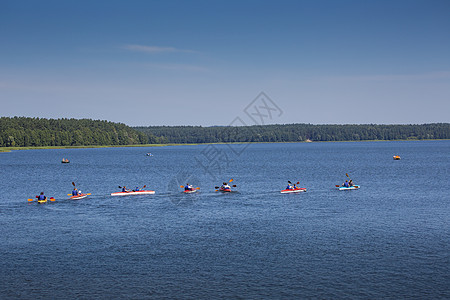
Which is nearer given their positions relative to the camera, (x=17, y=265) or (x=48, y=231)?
(x=17, y=265)

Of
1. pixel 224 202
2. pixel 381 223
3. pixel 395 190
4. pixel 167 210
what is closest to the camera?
pixel 381 223

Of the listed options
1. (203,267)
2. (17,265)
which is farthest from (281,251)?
(17,265)

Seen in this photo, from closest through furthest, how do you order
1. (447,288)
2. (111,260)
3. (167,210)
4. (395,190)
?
(447,288), (111,260), (167,210), (395,190)

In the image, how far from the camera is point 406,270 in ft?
116

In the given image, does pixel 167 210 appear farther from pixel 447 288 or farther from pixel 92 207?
pixel 447 288

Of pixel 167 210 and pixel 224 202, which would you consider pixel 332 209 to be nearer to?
pixel 224 202

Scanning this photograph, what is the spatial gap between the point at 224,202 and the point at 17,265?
3762 centimetres

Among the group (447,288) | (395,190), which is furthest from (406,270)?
(395,190)

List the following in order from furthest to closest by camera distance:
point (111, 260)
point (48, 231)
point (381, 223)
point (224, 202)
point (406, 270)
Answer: point (224, 202) < point (381, 223) < point (48, 231) < point (111, 260) < point (406, 270)

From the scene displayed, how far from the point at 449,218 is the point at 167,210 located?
1494 inches

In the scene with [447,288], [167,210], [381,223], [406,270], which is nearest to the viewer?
[447,288]

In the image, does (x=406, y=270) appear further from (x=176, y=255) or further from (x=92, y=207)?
(x=92, y=207)

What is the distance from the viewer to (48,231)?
49.5 metres

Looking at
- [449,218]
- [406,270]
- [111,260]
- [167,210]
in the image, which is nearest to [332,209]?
[449,218]
